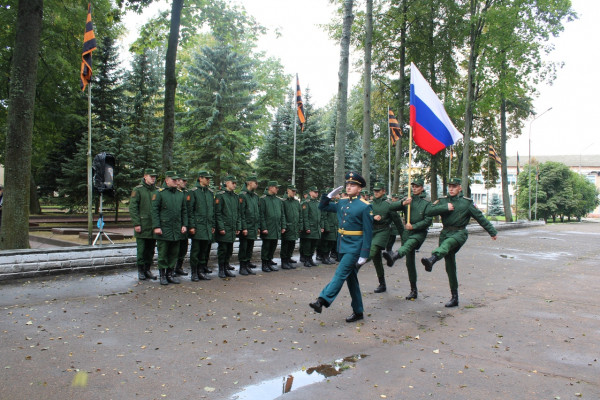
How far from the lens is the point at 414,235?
8.29 m

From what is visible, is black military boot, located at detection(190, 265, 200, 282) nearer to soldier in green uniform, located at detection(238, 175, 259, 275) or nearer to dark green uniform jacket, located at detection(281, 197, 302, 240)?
soldier in green uniform, located at detection(238, 175, 259, 275)

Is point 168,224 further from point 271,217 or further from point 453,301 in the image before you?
point 453,301

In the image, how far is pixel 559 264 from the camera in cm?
1368

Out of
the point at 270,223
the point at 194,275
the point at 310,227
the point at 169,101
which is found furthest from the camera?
the point at 169,101

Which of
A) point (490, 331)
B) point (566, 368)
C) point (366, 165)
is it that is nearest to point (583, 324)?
point (490, 331)

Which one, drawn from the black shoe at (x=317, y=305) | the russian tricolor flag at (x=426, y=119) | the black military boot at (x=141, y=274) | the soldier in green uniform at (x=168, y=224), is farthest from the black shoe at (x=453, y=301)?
the black military boot at (x=141, y=274)

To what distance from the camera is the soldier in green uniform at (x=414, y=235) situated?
25.2 ft

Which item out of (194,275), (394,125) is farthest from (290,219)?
(394,125)

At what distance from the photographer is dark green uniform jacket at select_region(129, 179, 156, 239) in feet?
30.1

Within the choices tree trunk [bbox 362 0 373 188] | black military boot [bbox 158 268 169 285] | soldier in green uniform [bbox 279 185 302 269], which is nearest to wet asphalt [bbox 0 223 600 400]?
black military boot [bbox 158 268 169 285]

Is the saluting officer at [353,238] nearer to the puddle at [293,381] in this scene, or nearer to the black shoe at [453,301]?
the puddle at [293,381]

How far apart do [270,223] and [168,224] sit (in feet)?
8.77

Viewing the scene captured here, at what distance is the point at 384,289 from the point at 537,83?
25.3m

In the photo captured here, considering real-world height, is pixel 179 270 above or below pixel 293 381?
above
